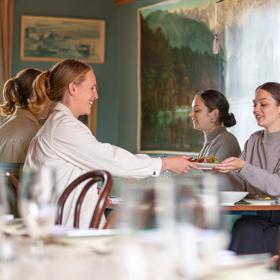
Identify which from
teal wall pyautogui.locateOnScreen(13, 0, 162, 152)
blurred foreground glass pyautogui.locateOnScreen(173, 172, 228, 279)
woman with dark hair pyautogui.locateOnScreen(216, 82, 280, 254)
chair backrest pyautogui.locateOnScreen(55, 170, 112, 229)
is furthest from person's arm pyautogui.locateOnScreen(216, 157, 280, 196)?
teal wall pyautogui.locateOnScreen(13, 0, 162, 152)

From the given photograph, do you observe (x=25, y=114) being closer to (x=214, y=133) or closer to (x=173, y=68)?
(x=214, y=133)

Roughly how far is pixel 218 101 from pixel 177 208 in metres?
4.98

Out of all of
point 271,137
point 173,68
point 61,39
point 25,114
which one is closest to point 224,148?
point 271,137

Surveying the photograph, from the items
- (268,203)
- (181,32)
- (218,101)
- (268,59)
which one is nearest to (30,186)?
(268,203)

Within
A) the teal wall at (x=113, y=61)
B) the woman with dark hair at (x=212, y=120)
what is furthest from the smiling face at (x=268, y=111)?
the teal wall at (x=113, y=61)

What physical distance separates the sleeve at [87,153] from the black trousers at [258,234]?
4.24ft

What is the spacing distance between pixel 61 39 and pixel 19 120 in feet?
16.7

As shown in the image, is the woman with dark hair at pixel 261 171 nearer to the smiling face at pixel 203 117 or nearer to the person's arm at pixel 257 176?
the person's arm at pixel 257 176

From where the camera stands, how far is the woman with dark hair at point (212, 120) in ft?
19.7

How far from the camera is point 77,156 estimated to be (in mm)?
3684

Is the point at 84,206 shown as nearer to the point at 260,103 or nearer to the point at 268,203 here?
the point at 268,203

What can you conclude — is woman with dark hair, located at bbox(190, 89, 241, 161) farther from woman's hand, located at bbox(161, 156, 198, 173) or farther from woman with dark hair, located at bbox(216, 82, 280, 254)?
woman's hand, located at bbox(161, 156, 198, 173)

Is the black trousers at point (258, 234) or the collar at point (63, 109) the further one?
the black trousers at point (258, 234)

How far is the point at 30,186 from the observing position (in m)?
1.77
